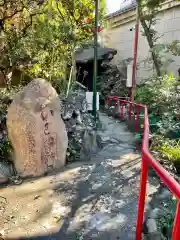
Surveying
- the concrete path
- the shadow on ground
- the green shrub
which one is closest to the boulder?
the concrete path

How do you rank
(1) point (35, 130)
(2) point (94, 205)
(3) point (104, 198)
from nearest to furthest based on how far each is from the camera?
(2) point (94, 205) < (3) point (104, 198) < (1) point (35, 130)

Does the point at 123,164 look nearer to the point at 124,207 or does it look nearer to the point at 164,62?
the point at 124,207

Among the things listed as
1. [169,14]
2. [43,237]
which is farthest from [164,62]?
[43,237]

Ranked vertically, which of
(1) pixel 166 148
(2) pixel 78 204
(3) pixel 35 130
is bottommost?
(2) pixel 78 204

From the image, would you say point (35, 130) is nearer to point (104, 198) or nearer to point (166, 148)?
point (104, 198)

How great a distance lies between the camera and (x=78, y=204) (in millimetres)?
3680

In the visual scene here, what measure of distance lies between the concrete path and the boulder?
13.9 inches

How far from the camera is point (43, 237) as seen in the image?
116 inches

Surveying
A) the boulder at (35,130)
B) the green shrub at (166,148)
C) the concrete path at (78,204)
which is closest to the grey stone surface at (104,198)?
the concrete path at (78,204)

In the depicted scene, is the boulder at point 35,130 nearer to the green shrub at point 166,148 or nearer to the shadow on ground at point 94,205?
the shadow on ground at point 94,205

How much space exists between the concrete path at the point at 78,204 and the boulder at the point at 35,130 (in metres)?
0.35

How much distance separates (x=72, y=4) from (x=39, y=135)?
699cm

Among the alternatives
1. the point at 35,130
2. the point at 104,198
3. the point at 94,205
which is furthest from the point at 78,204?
the point at 35,130

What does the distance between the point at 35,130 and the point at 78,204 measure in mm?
1581
